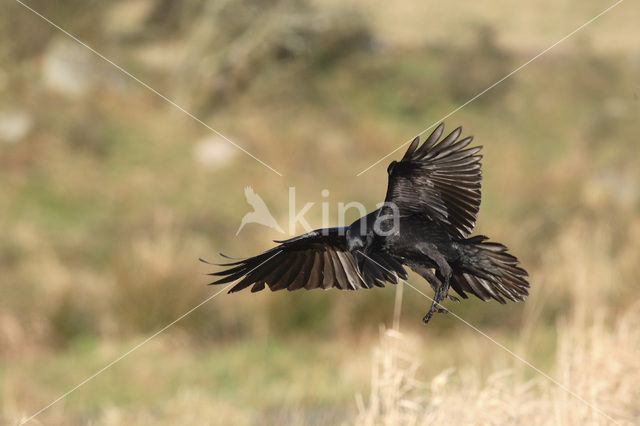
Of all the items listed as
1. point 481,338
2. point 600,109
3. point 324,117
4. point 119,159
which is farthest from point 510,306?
point 600,109

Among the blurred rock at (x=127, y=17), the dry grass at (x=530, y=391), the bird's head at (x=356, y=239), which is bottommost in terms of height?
the dry grass at (x=530, y=391)

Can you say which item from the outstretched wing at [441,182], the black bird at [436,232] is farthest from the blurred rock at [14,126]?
the outstretched wing at [441,182]

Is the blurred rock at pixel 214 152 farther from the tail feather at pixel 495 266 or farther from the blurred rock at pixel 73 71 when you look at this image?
the tail feather at pixel 495 266

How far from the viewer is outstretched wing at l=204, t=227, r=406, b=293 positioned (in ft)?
11.0

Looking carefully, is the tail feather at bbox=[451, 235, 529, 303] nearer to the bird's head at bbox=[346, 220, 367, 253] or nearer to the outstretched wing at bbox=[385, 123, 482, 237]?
the outstretched wing at bbox=[385, 123, 482, 237]

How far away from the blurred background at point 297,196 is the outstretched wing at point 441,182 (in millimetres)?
846

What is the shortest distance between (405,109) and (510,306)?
1611cm

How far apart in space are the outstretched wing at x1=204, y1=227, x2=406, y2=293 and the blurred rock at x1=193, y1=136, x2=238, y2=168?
16.5m

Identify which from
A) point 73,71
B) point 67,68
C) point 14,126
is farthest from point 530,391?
point 67,68

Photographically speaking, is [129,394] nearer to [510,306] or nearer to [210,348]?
[210,348]

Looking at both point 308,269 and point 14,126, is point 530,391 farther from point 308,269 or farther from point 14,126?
point 14,126

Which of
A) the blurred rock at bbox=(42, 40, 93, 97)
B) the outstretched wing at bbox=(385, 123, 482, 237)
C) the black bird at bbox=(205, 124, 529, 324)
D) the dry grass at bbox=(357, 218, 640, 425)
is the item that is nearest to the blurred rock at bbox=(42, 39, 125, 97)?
the blurred rock at bbox=(42, 40, 93, 97)

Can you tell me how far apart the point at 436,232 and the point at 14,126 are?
17.5 m

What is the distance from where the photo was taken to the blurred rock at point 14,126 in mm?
18641
